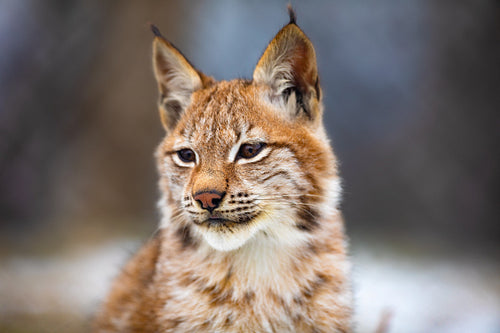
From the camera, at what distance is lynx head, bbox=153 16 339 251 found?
5.39ft

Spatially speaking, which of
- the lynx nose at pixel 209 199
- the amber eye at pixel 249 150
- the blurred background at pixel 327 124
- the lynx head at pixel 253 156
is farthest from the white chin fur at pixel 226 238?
the blurred background at pixel 327 124

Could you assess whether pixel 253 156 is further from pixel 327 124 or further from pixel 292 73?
pixel 327 124

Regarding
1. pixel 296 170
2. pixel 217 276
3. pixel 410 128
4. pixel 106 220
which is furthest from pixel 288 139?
pixel 106 220

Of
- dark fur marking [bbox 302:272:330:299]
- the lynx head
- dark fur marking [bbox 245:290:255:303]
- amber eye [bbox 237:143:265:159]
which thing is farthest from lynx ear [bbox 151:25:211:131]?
dark fur marking [bbox 302:272:330:299]

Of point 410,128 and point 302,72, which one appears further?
point 410,128

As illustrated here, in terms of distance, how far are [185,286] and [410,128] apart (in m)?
2.83

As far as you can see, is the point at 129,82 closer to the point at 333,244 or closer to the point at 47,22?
the point at 47,22

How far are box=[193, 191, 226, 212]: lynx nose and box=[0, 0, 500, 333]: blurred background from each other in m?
1.77

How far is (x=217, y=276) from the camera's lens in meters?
1.80

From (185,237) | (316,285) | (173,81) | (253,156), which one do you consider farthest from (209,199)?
(173,81)

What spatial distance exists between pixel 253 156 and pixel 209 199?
0.88 ft

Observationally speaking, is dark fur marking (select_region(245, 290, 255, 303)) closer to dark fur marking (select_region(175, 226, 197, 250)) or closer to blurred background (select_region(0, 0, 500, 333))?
dark fur marking (select_region(175, 226, 197, 250))

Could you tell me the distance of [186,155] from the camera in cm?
186

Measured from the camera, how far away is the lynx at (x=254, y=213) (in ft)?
5.49
